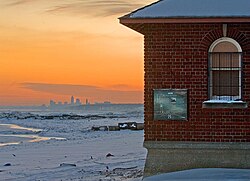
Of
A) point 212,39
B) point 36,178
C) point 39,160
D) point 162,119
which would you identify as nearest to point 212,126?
point 162,119

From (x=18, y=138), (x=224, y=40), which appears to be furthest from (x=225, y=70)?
(x=18, y=138)

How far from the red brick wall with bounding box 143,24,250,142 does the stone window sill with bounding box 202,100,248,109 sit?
0.41 ft

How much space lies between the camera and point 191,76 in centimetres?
1509

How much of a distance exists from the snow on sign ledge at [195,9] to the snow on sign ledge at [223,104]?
2.39m

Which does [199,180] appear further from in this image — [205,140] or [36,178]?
[36,178]

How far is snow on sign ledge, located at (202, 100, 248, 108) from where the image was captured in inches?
587

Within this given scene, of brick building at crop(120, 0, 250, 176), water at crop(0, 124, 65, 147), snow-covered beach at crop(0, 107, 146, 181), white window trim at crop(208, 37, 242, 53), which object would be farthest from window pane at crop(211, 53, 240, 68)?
water at crop(0, 124, 65, 147)

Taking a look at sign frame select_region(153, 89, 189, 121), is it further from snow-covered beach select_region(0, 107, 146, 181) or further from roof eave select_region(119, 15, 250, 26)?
snow-covered beach select_region(0, 107, 146, 181)

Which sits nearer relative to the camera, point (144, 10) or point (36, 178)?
point (144, 10)

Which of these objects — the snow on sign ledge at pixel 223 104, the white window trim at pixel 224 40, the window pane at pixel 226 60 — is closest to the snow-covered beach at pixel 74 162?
the snow on sign ledge at pixel 223 104

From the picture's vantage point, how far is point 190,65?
15.1m

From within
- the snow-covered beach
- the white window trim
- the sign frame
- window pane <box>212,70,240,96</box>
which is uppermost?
the white window trim

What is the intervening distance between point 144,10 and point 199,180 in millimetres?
5024

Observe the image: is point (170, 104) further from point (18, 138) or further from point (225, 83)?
point (18, 138)
